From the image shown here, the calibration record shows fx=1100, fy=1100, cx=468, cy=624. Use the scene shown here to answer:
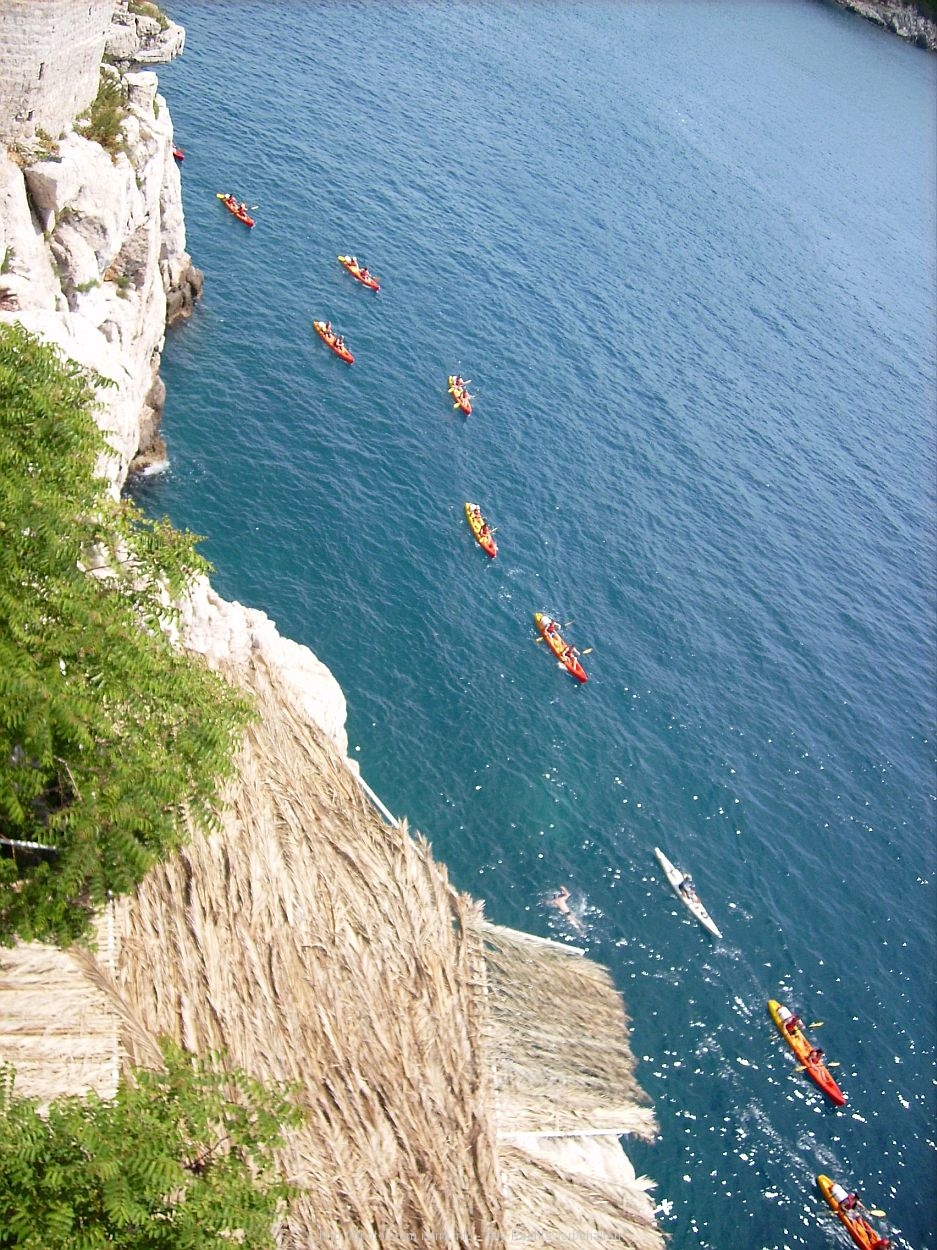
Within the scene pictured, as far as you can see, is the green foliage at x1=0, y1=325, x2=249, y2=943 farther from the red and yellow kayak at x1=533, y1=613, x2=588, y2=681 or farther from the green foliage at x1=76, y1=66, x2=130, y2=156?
the red and yellow kayak at x1=533, y1=613, x2=588, y2=681

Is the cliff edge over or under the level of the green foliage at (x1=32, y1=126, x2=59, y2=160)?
under

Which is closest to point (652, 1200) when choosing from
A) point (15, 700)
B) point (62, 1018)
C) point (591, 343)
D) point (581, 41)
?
point (62, 1018)

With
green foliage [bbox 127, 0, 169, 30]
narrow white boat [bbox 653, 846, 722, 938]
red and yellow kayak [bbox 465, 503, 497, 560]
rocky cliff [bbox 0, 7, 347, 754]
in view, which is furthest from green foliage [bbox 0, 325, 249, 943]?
green foliage [bbox 127, 0, 169, 30]

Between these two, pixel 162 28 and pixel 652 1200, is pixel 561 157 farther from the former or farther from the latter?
pixel 652 1200

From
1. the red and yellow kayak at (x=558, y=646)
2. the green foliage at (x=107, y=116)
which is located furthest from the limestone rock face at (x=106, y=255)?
the red and yellow kayak at (x=558, y=646)

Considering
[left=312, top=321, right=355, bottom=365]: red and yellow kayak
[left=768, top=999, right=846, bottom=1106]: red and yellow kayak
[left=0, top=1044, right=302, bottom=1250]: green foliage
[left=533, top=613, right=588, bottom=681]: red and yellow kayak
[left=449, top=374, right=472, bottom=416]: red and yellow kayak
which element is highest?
[left=0, top=1044, right=302, bottom=1250]: green foliage
